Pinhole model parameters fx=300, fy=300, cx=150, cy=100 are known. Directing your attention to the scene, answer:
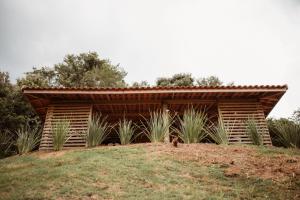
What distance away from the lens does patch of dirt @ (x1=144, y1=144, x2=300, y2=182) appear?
A: 18.4 feet

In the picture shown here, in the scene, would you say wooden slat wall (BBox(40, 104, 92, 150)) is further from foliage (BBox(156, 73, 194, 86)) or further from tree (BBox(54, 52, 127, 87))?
foliage (BBox(156, 73, 194, 86))

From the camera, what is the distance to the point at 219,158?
21.4 feet

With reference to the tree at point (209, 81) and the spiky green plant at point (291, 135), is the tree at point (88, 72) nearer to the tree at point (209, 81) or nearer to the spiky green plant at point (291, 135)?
the tree at point (209, 81)

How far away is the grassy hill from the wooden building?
96.5 inches

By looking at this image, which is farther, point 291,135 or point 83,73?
point 83,73

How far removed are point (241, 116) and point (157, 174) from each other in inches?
217

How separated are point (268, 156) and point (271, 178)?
1359 mm

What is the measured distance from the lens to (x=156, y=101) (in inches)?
416

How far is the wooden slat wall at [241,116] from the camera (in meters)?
9.65

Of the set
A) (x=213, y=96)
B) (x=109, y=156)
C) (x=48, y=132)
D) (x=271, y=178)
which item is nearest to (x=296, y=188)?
(x=271, y=178)

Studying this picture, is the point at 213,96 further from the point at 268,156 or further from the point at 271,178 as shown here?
the point at 271,178

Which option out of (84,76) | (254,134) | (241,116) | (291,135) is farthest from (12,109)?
(291,135)

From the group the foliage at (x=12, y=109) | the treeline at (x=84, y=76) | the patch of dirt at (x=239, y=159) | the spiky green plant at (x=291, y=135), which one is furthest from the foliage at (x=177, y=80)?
the patch of dirt at (x=239, y=159)

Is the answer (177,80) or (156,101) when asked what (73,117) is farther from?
(177,80)
